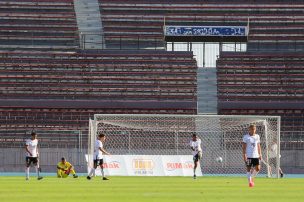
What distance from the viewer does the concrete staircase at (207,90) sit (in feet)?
154

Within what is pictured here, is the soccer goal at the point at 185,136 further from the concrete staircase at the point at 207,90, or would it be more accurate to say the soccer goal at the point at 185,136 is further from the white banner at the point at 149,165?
the concrete staircase at the point at 207,90

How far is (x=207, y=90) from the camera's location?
48.4 m

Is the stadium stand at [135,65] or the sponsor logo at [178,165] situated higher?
the stadium stand at [135,65]

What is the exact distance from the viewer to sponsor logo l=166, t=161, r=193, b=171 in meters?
37.5

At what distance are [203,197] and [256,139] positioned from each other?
8531mm

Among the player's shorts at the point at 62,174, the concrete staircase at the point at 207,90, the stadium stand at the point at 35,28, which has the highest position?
the stadium stand at the point at 35,28

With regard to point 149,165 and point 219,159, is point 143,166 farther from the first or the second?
point 219,159

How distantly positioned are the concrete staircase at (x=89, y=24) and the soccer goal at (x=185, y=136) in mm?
10576

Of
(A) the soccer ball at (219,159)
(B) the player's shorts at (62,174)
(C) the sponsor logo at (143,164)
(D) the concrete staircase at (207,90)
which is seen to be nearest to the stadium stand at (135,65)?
(D) the concrete staircase at (207,90)

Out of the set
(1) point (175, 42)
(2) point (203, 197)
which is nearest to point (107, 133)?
(1) point (175, 42)

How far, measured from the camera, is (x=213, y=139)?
40.5 metres

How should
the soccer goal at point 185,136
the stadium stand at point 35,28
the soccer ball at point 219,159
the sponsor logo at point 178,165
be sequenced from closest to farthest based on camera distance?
the sponsor logo at point 178,165, the soccer goal at point 185,136, the soccer ball at point 219,159, the stadium stand at point 35,28

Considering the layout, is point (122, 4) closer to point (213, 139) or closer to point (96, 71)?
point (96, 71)

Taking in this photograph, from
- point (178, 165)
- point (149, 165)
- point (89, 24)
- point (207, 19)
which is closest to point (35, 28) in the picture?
point (89, 24)
